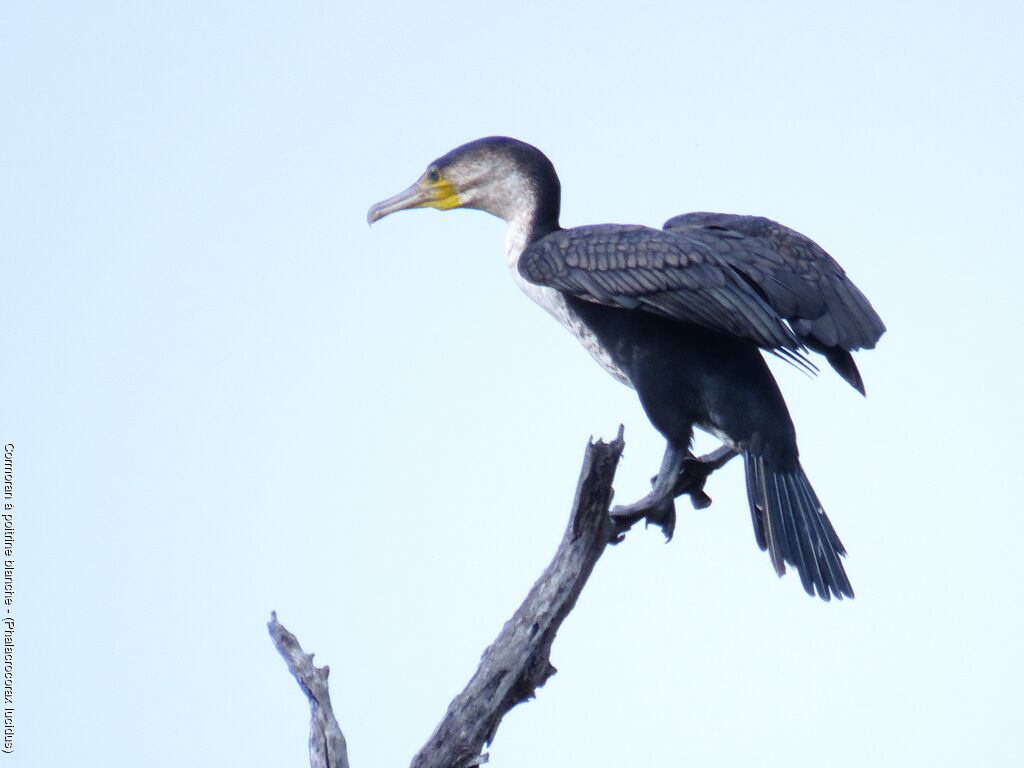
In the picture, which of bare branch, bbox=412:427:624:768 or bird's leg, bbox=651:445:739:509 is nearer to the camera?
bare branch, bbox=412:427:624:768

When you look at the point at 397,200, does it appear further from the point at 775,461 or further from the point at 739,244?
the point at 775,461

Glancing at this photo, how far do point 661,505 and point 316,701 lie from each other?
1424mm

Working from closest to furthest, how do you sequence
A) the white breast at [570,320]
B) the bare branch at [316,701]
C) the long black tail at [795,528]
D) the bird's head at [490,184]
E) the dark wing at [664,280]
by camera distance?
the bare branch at [316,701] < the dark wing at [664,280] < the long black tail at [795,528] < the white breast at [570,320] < the bird's head at [490,184]

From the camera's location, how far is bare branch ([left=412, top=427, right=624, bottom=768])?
13.4 feet

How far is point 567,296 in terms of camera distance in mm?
5203

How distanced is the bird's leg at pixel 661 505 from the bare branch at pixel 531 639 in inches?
13.7

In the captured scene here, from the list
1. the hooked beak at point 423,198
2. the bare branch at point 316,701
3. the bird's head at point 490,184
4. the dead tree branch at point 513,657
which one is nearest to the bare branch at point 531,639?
the dead tree branch at point 513,657

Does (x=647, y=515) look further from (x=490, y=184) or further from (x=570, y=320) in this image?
(x=490, y=184)

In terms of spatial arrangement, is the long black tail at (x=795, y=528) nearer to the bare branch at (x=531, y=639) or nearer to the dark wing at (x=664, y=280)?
the dark wing at (x=664, y=280)

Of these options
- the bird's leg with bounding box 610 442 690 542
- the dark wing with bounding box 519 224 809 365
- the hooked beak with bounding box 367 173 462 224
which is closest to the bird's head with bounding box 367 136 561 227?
the hooked beak with bounding box 367 173 462 224

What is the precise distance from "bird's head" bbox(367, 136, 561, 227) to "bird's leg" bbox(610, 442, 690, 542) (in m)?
1.15

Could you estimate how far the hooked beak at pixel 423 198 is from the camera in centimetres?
595

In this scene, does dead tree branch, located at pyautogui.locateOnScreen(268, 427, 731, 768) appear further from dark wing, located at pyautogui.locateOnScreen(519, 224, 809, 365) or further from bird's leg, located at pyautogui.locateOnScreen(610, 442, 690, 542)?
dark wing, located at pyautogui.locateOnScreen(519, 224, 809, 365)

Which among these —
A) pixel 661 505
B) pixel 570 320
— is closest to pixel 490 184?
pixel 570 320
